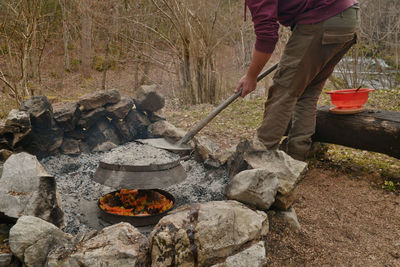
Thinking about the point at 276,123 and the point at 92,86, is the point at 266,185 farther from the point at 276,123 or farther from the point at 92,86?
the point at 92,86

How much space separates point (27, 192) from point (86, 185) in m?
0.91

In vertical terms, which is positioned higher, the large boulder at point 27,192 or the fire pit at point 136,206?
the large boulder at point 27,192

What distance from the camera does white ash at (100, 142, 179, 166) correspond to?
224cm

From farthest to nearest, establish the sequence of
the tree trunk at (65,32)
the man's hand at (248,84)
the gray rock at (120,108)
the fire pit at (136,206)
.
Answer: the tree trunk at (65,32) < the gray rock at (120,108) < the man's hand at (248,84) < the fire pit at (136,206)

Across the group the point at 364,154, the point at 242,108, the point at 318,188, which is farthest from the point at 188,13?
the point at 318,188

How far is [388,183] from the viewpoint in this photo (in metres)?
3.26

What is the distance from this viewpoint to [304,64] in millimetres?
2654

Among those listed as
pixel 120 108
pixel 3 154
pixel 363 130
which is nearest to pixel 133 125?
pixel 120 108

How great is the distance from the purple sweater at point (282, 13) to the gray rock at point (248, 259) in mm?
1349

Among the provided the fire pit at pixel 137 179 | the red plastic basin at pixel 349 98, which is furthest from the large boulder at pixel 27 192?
the red plastic basin at pixel 349 98

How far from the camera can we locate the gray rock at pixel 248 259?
1.75 metres

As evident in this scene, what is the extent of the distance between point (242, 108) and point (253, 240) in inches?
187

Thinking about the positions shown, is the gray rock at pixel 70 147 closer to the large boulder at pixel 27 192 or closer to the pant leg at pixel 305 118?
the large boulder at pixel 27 192

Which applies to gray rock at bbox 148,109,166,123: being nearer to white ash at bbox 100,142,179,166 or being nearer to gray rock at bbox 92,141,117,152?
gray rock at bbox 92,141,117,152
